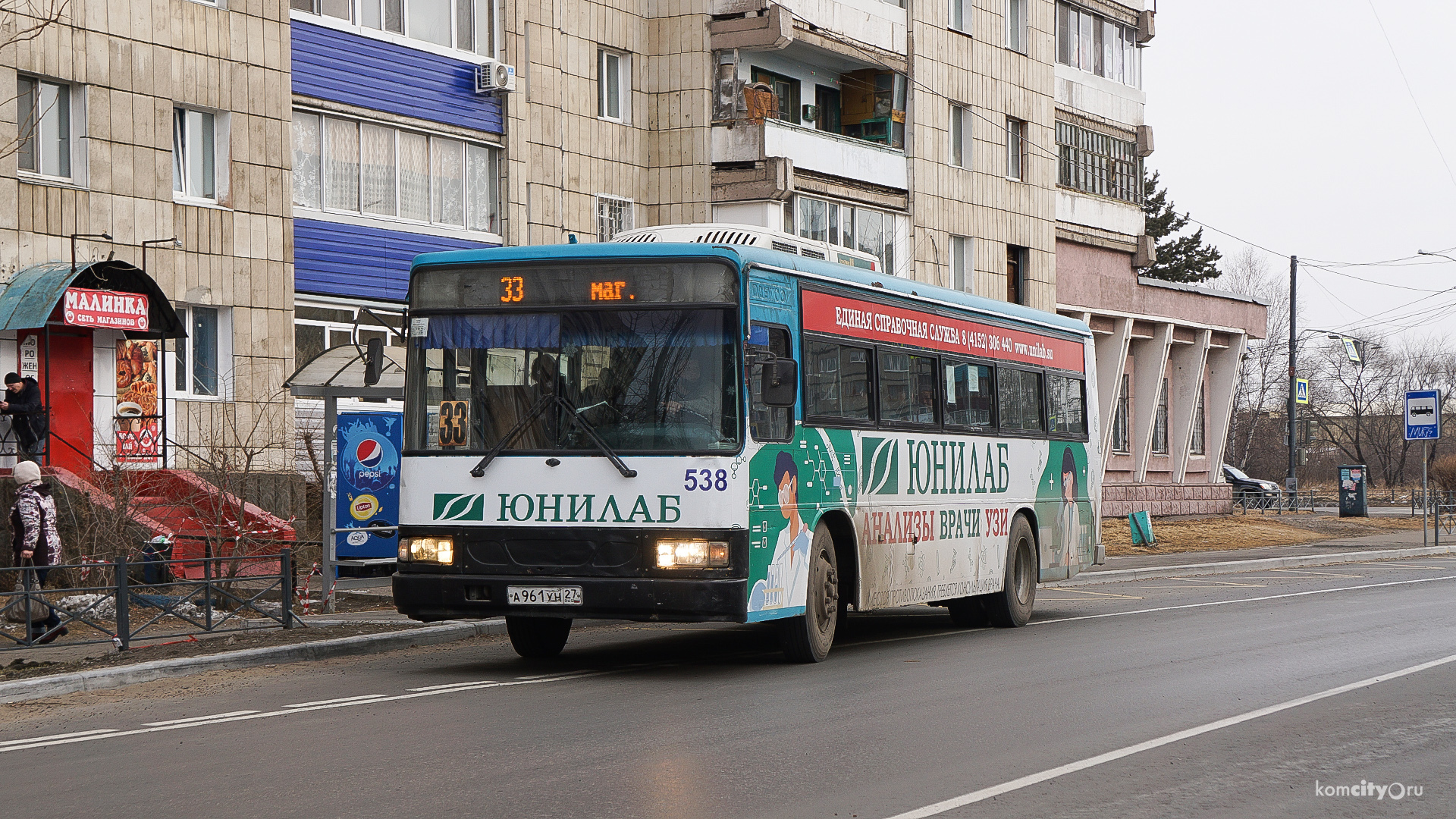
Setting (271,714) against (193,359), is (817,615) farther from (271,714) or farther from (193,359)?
(193,359)

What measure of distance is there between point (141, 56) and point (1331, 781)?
19687mm

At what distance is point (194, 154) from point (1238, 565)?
1946cm

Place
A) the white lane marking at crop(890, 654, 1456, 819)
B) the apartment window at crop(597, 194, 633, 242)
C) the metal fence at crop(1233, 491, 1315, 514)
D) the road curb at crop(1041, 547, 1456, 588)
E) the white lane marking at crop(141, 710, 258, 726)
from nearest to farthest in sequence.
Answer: the white lane marking at crop(890, 654, 1456, 819) → the white lane marking at crop(141, 710, 258, 726) → the road curb at crop(1041, 547, 1456, 588) → the apartment window at crop(597, 194, 633, 242) → the metal fence at crop(1233, 491, 1315, 514)

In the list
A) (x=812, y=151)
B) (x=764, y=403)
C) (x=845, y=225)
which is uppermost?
(x=812, y=151)

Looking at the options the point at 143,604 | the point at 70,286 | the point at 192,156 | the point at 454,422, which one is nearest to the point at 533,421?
the point at 454,422

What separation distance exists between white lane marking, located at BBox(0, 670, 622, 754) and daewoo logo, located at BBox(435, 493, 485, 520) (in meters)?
1.22

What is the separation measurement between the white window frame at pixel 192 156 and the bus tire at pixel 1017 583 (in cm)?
1309

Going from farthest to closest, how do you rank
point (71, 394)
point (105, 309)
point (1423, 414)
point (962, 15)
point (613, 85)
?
point (1423, 414), point (962, 15), point (613, 85), point (71, 394), point (105, 309)

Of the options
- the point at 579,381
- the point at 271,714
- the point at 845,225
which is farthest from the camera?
the point at 845,225

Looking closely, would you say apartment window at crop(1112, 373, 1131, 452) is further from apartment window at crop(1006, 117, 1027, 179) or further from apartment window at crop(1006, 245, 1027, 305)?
apartment window at crop(1006, 117, 1027, 179)

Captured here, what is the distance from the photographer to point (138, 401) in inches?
888

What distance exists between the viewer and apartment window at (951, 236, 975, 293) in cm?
3853

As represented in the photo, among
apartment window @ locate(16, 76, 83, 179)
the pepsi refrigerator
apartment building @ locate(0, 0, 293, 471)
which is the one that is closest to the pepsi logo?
the pepsi refrigerator

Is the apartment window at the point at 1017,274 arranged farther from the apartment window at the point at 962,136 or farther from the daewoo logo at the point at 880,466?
the daewoo logo at the point at 880,466
